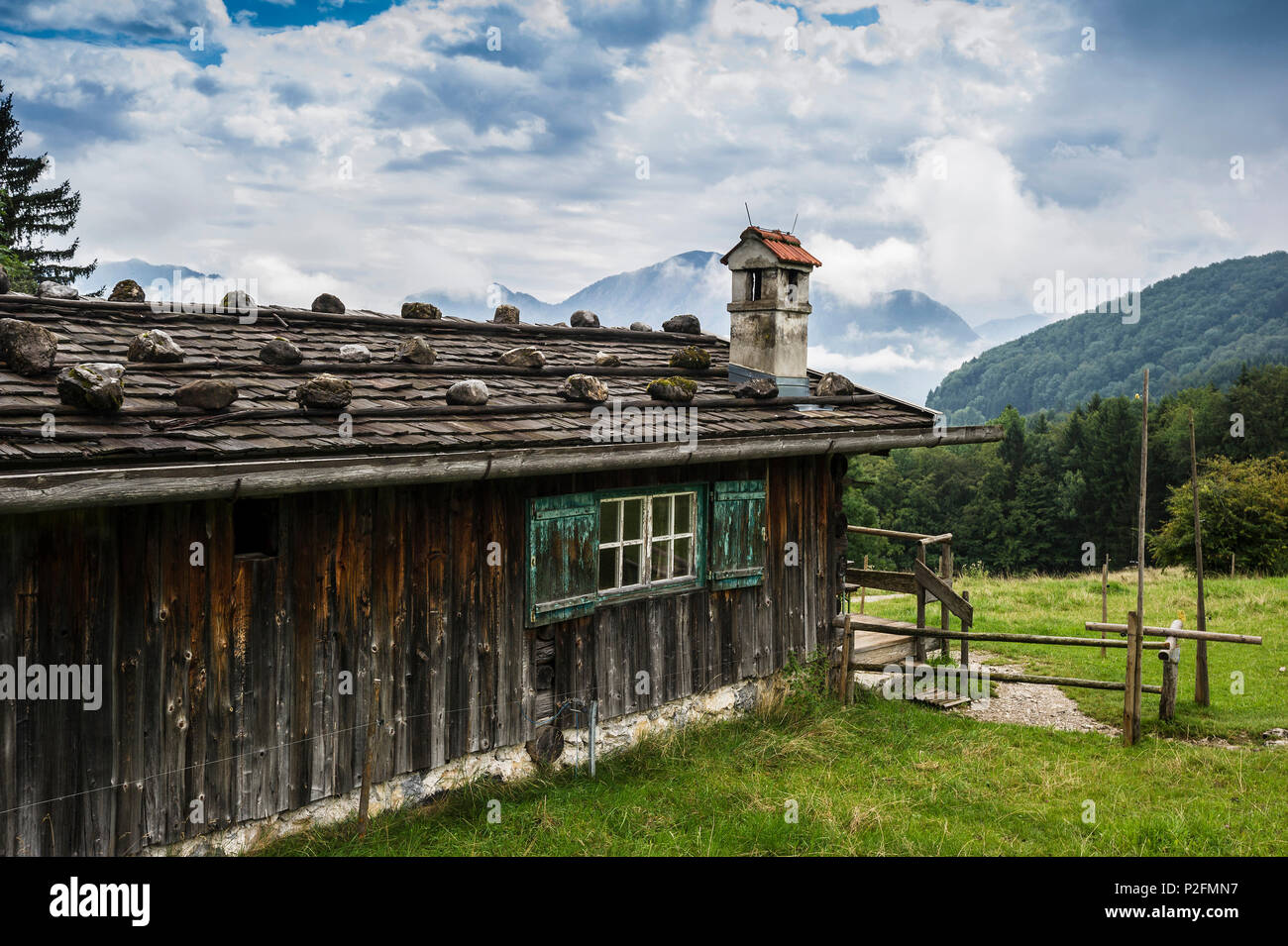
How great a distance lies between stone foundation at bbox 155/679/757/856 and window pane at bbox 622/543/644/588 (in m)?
1.11

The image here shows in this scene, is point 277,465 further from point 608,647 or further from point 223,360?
point 608,647

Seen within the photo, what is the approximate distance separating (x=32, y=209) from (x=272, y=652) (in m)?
41.5

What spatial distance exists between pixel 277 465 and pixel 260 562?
34.5 inches

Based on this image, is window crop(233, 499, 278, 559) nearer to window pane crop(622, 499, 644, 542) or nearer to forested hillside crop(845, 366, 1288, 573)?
window pane crop(622, 499, 644, 542)

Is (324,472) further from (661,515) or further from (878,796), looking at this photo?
(878,796)

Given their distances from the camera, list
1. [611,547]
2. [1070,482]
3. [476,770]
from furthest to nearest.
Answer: [1070,482] → [611,547] → [476,770]

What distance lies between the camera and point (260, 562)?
5.62 metres

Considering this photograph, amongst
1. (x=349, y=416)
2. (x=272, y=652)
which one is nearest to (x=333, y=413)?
(x=349, y=416)

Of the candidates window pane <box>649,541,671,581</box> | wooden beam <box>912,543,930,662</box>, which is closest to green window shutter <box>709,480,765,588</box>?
window pane <box>649,541,671,581</box>

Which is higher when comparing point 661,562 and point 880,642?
point 661,562

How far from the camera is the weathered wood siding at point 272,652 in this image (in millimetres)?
4840

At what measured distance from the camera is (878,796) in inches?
273

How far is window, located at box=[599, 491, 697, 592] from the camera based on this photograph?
309 inches

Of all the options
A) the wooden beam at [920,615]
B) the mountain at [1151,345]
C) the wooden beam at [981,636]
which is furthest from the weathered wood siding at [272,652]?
the mountain at [1151,345]
